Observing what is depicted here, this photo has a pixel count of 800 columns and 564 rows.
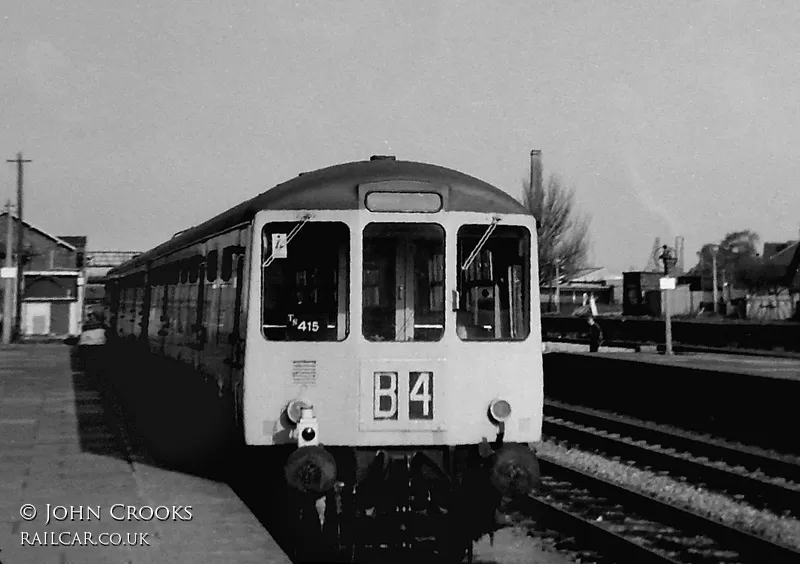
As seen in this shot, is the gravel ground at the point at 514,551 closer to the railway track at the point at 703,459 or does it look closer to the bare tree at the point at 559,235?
the railway track at the point at 703,459

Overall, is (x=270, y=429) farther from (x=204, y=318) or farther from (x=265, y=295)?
(x=204, y=318)

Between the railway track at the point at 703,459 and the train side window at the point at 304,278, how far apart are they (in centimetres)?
464

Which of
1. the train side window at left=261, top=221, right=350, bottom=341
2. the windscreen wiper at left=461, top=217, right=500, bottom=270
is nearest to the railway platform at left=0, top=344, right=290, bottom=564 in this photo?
the train side window at left=261, top=221, right=350, bottom=341

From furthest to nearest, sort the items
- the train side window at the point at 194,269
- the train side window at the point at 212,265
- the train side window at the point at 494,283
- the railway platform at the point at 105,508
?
the train side window at the point at 194,269 < the train side window at the point at 212,265 < the train side window at the point at 494,283 < the railway platform at the point at 105,508

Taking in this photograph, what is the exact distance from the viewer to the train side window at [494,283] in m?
7.93

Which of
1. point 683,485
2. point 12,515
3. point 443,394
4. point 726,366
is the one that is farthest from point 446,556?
point 726,366

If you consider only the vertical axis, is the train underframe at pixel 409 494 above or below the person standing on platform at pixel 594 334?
below

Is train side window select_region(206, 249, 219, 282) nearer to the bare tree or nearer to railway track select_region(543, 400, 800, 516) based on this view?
railway track select_region(543, 400, 800, 516)

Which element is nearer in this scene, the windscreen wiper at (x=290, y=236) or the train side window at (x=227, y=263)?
the windscreen wiper at (x=290, y=236)

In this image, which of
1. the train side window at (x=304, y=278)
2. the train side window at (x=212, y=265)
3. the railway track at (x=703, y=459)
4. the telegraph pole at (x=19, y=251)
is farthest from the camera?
the telegraph pole at (x=19, y=251)

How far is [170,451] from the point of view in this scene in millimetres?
11688

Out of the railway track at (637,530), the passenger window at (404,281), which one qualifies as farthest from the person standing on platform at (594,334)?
the passenger window at (404,281)

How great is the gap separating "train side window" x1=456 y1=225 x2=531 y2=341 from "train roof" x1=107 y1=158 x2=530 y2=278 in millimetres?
175

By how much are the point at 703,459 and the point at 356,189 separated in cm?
689
